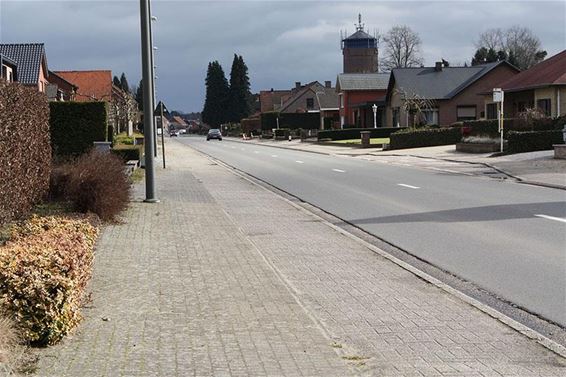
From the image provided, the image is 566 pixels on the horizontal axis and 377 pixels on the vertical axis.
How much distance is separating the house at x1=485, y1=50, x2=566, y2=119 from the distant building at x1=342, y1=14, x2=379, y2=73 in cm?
7126

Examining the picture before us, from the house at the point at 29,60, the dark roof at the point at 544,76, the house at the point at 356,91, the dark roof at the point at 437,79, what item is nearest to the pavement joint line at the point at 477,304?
the dark roof at the point at 544,76

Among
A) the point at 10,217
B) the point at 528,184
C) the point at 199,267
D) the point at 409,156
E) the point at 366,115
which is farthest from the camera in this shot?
the point at 366,115

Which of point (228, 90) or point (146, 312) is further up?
point (228, 90)

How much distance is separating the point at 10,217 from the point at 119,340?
18.1 ft

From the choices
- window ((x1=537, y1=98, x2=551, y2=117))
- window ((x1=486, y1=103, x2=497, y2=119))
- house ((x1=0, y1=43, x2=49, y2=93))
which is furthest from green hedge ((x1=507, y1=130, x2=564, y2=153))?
house ((x1=0, y1=43, x2=49, y2=93))

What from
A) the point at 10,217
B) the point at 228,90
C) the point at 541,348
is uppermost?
the point at 228,90

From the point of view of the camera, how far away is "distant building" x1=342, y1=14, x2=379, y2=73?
123 m

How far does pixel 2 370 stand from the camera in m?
4.77

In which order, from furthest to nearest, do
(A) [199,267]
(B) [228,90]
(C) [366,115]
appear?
(B) [228,90] < (C) [366,115] < (A) [199,267]

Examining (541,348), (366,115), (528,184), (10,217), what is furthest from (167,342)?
(366,115)

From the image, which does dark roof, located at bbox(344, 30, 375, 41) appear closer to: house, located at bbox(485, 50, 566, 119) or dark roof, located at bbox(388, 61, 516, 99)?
dark roof, located at bbox(388, 61, 516, 99)

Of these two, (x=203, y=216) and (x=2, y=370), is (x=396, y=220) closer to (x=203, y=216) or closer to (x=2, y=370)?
(x=203, y=216)

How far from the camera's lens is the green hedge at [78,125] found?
1058 inches

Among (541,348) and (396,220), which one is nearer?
(541,348)
